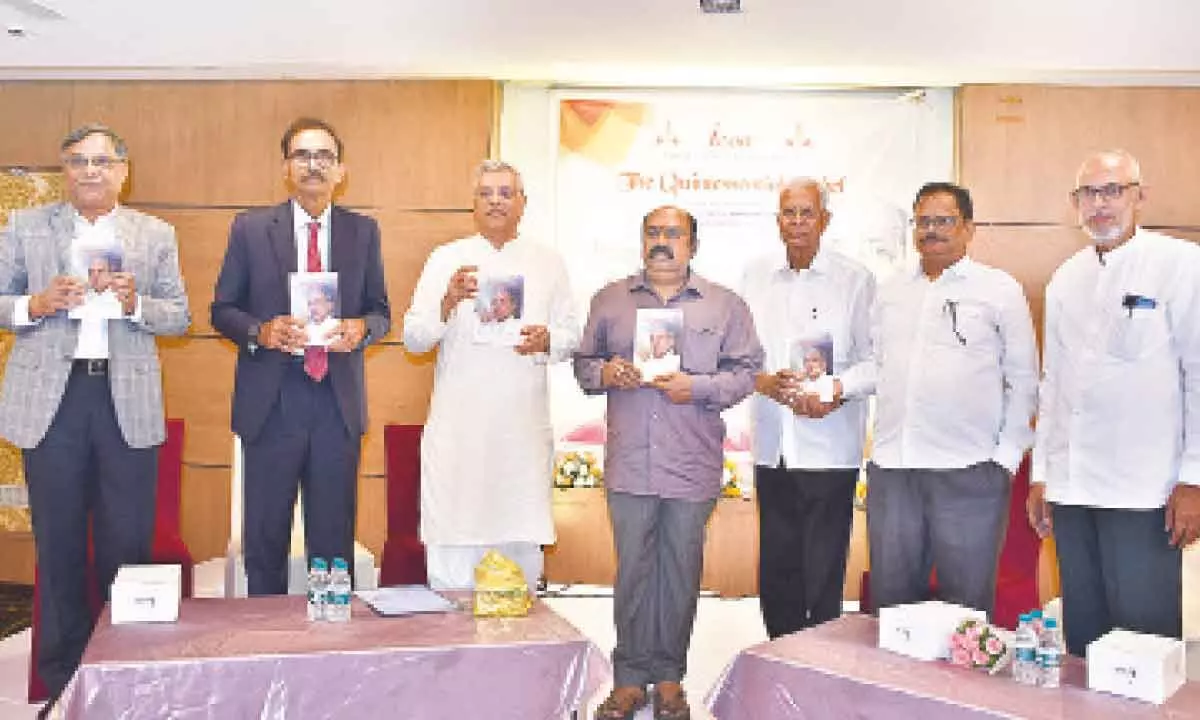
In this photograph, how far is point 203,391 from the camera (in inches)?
240

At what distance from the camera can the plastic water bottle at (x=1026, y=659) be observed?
8.04 ft

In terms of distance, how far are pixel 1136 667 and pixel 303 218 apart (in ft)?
9.27

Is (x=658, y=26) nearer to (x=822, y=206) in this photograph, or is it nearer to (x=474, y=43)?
(x=474, y=43)

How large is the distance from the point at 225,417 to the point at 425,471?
2.59 meters

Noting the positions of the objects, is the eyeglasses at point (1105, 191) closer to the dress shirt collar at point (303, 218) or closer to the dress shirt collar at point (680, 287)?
the dress shirt collar at point (680, 287)

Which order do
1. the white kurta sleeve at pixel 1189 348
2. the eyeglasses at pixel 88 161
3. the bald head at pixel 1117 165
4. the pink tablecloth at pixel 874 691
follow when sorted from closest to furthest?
the pink tablecloth at pixel 874 691 < the white kurta sleeve at pixel 1189 348 < the bald head at pixel 1117 165 < the eyeglasses at pixel 88 161

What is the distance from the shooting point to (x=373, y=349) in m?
6.07

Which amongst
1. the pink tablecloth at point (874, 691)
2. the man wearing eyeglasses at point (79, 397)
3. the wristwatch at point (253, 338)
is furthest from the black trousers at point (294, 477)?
the pink tablecloth at point (874, 691)

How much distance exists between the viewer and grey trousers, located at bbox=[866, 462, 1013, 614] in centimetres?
343

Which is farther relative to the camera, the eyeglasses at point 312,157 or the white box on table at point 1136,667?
the eyeglasses at point 312,157

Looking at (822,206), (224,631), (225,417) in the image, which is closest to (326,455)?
(224,631)

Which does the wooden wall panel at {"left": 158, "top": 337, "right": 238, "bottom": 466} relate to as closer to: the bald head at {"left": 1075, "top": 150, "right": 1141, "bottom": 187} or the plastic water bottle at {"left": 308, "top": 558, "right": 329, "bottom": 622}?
the plastic water bottle at {"left": 308, "top": 558, "right": 329, "bottom": 622}

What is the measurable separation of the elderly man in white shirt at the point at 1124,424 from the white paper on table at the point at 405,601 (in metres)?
1.75

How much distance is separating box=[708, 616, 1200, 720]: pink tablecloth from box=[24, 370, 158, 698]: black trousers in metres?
1.95
